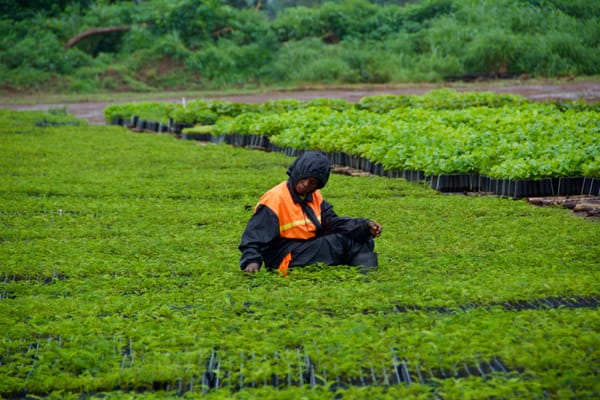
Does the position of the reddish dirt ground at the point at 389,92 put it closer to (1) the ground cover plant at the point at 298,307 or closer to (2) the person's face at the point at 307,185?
(1) the ground cover plant at the point at 298,307

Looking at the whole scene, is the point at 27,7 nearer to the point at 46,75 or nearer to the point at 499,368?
the point at 46,75

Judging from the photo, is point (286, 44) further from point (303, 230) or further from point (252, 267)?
point (252, 267)

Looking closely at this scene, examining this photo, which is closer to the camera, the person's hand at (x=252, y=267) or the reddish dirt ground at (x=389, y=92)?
the person's hand at (x=252, y=267)

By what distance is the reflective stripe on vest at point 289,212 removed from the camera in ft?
20.7

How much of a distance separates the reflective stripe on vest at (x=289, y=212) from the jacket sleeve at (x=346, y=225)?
75 millimetres

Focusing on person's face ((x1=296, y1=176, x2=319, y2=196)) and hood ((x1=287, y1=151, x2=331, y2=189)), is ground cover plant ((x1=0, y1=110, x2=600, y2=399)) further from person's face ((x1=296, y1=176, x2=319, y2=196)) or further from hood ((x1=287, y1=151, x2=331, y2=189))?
hood ((x1=287, y1=151, x2=331, y2=189))

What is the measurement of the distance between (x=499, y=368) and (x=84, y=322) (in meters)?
2.50

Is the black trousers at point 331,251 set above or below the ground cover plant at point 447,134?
below

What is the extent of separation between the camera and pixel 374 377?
426 centimetres

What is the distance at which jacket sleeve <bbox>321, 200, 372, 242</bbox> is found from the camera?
638 cm

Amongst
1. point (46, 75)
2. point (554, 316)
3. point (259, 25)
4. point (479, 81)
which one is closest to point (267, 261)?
point (554, 316)

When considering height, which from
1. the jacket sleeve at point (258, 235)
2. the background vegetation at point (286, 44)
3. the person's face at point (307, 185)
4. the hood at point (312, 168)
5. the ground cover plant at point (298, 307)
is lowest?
the ground cover plant at point (298, 307)

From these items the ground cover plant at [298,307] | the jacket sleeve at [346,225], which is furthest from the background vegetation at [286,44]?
the jacket sleeve at [346,225]

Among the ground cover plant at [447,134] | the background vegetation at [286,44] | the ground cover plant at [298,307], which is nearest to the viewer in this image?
the ground cover plant at [298,307]
